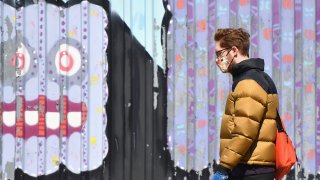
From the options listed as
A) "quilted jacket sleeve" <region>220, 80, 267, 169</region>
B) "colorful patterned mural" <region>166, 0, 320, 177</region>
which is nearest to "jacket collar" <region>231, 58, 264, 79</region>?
"quilted jacket sleeve" <region>220, 80, 267, 169</region>

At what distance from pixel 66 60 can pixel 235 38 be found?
7.09 ft

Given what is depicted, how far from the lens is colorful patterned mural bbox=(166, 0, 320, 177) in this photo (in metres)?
5.09

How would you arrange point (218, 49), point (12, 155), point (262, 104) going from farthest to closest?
1. point (12, 155)
2. point (218, 49)
3. point (262, 104)

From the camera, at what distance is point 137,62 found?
507 centimetres

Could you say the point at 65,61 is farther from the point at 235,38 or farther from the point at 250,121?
the point at 250,121

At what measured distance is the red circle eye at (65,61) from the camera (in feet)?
16.5

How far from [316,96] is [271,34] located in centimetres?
68

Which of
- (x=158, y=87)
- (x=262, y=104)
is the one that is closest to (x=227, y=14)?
(x=158, y=87)

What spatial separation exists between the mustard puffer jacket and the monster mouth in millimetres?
2114

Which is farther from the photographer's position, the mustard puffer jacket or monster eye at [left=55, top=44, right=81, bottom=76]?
monster eye at [left=55, top=44, right=81, bottom=76]

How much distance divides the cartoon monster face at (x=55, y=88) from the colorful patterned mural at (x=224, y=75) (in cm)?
67

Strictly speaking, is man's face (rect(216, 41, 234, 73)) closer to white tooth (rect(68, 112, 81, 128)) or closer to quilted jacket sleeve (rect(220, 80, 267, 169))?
quilted jacket sleeve (rect(220, 80, 267, 169))

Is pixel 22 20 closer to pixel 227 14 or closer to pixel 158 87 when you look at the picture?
pixel 158 87

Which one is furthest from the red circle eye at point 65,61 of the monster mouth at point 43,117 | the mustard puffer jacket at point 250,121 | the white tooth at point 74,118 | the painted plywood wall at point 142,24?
the mustard puffer jacket at point 250,121
